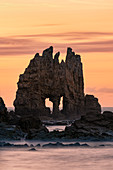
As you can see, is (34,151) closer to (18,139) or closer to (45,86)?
(18,139)

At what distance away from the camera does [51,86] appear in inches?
6727

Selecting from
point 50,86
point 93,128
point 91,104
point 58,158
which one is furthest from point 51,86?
point 58,158

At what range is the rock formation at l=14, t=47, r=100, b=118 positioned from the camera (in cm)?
16550

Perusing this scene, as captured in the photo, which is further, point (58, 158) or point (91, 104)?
point (91, 104)

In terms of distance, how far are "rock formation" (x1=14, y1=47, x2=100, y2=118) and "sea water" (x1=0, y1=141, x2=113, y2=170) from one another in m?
111

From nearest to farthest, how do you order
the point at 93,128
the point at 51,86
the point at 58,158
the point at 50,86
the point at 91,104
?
the point at 58,158 → the point at 93,128 → the point at 50,86 → the point at 51,86 → the point at 91,104

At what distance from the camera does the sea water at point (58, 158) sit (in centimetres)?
4050

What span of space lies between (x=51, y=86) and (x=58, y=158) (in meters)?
125

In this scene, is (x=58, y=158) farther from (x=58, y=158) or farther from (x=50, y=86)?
(x=50, y=86)

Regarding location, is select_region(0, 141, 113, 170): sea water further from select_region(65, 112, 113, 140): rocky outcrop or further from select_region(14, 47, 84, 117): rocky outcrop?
select_region(14, 47, 84, 117): rocky outcrop

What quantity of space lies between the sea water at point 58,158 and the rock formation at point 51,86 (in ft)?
363

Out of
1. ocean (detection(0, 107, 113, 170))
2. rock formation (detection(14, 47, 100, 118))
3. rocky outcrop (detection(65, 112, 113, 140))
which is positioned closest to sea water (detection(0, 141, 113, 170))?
ocean (detection(0, 107, 113, 170))

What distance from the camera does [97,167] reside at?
4000cm

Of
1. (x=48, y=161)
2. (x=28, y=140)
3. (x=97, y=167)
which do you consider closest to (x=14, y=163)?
(x=48, y=161)
